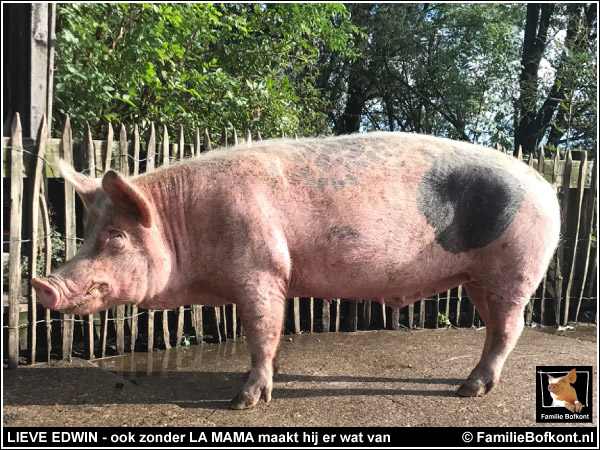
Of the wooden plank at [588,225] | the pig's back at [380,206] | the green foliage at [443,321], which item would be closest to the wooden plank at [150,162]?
the pig's back at [380,206]

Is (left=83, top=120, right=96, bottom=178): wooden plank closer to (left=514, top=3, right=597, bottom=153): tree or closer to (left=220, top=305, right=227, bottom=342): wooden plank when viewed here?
(left=220, top=305, right=227, bottom=342): wooden plank

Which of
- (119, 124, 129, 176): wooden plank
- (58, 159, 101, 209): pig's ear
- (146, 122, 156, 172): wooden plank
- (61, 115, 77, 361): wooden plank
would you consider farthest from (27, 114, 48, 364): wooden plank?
(58, 159, 101, 209): pig's ear

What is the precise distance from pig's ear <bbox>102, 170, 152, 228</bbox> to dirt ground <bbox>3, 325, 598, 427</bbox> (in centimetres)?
117

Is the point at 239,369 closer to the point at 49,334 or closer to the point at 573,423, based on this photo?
the point at 49,334

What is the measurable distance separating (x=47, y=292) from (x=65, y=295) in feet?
0.32

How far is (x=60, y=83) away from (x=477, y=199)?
422 cm

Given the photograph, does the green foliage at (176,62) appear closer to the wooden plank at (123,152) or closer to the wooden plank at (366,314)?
the wooden plank at (123,152)

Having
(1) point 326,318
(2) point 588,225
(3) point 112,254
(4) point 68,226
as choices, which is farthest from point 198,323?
(2) point 588,225

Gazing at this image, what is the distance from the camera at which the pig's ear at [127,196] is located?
329 cm

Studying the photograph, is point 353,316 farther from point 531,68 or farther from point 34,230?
point 531,68

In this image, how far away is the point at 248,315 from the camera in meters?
3.51

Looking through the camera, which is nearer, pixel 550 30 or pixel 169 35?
pixel 169 35
